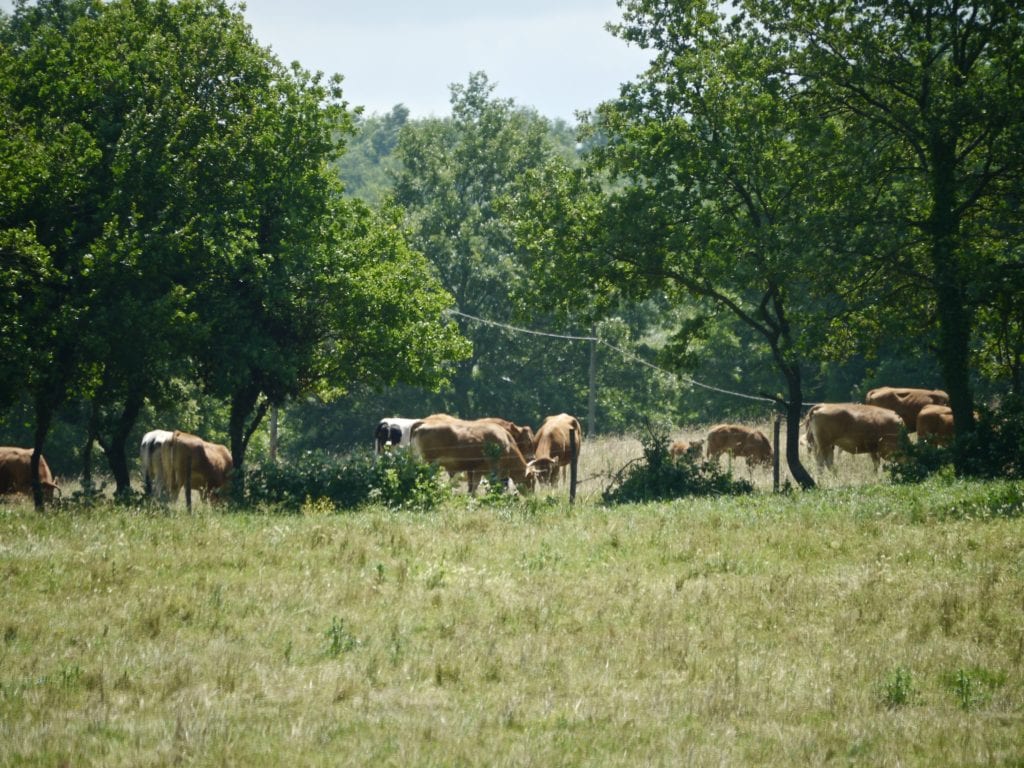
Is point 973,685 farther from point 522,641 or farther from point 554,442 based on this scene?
point 554,442

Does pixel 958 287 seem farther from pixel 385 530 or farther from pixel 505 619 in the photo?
pixel 505 619

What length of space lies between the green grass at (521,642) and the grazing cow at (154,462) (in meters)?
10.7

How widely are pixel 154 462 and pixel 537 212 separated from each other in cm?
1135

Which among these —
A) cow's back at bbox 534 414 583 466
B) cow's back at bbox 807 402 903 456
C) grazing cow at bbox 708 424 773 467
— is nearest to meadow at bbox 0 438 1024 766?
cow's back at bbox 807 402 903 456

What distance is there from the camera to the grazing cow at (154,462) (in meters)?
28.3

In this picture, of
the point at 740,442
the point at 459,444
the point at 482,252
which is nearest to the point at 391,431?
the point at 459,444

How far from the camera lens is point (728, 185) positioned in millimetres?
25578

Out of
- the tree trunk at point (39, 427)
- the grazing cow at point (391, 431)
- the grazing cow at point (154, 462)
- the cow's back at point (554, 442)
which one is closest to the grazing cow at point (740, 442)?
the cow's back at point (554, 442)

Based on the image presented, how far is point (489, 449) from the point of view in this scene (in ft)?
86.7

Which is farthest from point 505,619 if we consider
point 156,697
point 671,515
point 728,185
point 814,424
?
point 814,424

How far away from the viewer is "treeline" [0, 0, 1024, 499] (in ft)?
72.2

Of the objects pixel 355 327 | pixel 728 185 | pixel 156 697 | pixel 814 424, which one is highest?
pixel 728 185

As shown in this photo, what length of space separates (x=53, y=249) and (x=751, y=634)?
51.9 ft

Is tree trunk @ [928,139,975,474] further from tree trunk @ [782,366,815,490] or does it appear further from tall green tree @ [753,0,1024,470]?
tree trunk @ [782,366,815,490]
